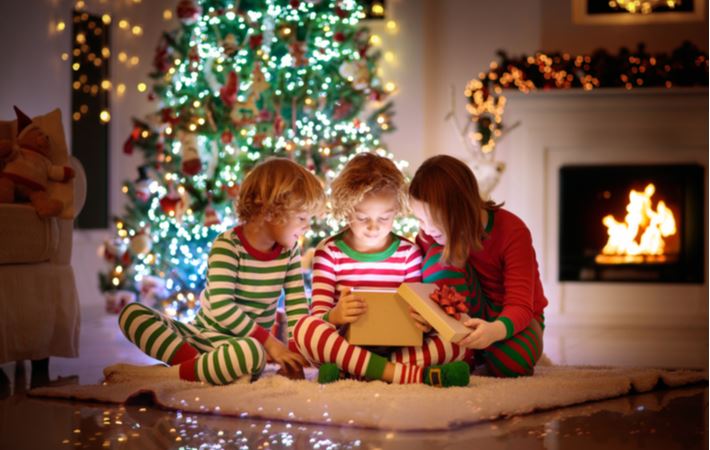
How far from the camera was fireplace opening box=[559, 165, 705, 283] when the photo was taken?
484 cm

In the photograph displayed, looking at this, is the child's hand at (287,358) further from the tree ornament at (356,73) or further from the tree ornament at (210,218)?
the tree ornament at (356,73)

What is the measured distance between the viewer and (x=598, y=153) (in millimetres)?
4926

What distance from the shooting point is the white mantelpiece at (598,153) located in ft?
15.8

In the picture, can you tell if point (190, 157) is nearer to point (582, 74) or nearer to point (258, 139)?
Result: point (258, 139)

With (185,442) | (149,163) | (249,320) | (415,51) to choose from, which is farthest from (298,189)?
(415,51)

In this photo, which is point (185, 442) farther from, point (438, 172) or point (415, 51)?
point (415, 51)

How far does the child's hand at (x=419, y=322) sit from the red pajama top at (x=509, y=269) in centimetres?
20

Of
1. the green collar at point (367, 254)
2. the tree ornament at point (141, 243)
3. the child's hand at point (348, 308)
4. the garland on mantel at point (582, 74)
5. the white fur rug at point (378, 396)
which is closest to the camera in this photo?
the white fur rug at point (378, 396)

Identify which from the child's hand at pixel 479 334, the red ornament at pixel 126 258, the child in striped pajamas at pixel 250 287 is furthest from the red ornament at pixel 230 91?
the child's hand at pixel 479 334

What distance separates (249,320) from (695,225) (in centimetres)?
292

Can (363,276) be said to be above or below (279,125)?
below

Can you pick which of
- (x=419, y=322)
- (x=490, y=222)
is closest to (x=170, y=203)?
(x=490, y=222)

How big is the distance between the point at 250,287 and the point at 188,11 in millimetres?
1579

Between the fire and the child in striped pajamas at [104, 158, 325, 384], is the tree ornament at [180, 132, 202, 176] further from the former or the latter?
the fire
